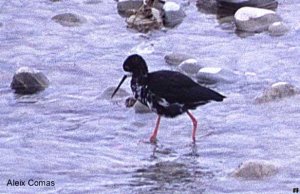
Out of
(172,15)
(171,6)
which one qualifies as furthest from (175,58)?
(171,6)

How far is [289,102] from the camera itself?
9.69 m

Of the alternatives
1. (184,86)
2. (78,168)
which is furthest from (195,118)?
(78,168)

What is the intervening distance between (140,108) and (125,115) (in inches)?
7.7

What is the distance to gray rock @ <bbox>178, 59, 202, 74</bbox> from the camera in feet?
34.9

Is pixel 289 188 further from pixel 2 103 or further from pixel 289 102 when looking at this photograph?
pixel 2 103

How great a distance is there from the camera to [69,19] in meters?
12.4

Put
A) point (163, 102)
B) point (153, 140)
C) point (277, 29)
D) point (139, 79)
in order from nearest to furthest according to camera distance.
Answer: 1. point (153, 140)
2. point (163, 102)
3. point (139, 79)
4. point (277, 29)

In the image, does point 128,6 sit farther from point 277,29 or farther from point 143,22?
point 277,29

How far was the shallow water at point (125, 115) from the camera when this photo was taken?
8.30 m

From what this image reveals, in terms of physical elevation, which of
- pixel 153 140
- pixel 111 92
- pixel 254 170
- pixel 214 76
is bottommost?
pixel 111 92

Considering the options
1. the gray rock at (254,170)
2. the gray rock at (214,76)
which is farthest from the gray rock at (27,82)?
the gray rock at (254,170)

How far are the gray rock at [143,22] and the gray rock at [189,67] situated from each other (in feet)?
4.98

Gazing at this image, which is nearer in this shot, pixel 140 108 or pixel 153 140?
pixel 153 140

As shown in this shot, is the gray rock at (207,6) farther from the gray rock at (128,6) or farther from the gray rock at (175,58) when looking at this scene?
the gray rock at (175,58)
